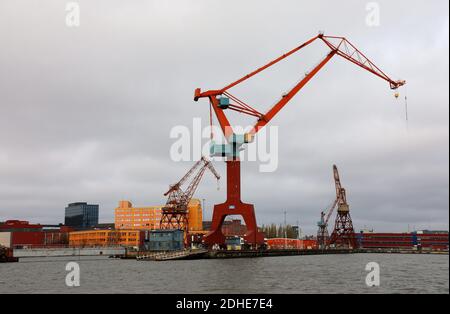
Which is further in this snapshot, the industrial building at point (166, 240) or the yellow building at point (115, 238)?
the yellow building at point (115, 238)

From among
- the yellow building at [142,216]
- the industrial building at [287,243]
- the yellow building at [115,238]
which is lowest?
the industrial building at [287,243]

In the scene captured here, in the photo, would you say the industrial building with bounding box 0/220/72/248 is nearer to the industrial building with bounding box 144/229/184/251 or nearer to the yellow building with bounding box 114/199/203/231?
the yellow building with bounding box 114/199/203/231

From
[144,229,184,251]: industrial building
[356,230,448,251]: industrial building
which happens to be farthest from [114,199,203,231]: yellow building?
[144,229,184,251]: industrial building

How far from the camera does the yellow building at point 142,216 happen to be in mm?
149125

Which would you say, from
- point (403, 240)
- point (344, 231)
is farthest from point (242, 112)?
point (403, 240)

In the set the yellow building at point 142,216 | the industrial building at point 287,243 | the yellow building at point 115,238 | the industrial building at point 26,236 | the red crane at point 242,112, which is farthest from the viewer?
the yellow building at point 142,216

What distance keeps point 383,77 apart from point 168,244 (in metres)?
43.7

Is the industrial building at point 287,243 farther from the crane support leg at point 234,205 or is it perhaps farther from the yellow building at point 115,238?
the crane support leg at point 234,205

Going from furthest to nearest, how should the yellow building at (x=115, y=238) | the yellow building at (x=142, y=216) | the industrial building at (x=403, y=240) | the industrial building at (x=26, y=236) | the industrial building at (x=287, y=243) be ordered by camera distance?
1. the industrial building at (x=403, y=240)
2. the yellow building at (x=142, y=216)
3. the industrial building at (x=287, y=243)
4. the yellow building at (x=115, y=238)
5. the industrial building at (x=26, y=236)

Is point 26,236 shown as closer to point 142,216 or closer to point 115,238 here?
point 115,238

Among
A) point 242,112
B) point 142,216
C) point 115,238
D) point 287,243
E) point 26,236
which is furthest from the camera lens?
point 142,216

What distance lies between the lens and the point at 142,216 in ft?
530

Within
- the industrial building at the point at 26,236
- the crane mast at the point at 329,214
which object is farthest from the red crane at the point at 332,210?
the industrial building at the point at 26,236
